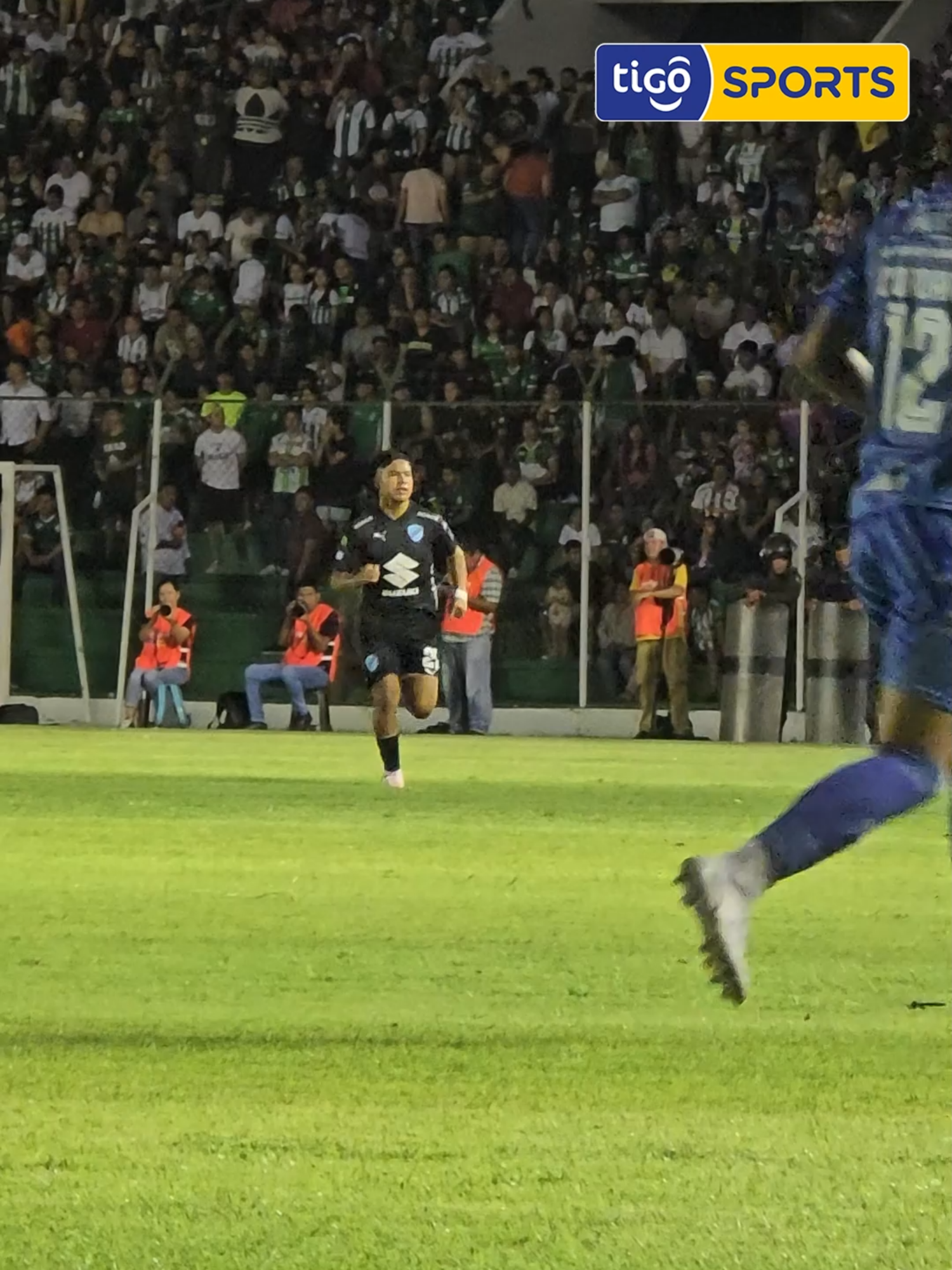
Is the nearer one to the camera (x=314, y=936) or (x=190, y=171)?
(x=314, y=936)

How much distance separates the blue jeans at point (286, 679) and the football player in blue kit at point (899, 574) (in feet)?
65.8

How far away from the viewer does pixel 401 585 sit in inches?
734

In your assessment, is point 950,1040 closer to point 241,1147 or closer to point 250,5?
point 241,1147

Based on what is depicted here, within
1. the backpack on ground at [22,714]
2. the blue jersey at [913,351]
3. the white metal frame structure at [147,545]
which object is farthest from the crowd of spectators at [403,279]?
the blue jersey at [913,351]

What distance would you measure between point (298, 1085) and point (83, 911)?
4.15 meters

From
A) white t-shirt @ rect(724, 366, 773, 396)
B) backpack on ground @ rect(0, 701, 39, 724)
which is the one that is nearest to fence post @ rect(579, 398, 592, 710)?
white t-shirt @ rect(724, 366, 773, 396)

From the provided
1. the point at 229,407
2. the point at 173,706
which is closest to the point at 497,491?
the point at 229,407

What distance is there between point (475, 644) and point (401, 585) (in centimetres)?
656

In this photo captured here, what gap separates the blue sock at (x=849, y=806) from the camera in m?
5.49

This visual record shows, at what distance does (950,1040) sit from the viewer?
7.48m

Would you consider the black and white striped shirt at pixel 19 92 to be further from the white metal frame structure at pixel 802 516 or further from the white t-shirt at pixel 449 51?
the white metal frame structure at pixel 802 516

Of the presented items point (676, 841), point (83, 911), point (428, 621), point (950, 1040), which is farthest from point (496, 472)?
point (950, 1040)

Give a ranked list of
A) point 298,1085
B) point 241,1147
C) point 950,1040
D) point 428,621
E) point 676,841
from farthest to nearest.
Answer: point 428,621 < point 676,841 < point 950,1040 < point 298,1085 < point 241,1147

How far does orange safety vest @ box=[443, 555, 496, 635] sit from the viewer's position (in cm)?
2508
